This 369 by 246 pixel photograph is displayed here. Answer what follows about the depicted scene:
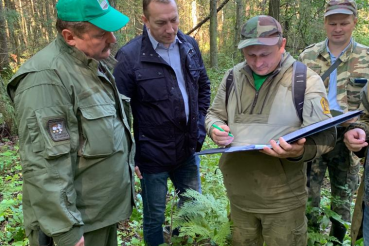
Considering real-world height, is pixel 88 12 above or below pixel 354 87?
above

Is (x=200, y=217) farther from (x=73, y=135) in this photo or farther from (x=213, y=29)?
(x=213, y=29)

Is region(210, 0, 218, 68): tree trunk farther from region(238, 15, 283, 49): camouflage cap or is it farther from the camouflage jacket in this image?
region(238, 15, 283, 49): camouflage cap

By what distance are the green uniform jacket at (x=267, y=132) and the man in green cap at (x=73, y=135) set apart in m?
0.79

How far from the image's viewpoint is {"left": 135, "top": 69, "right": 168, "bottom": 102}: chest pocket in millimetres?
2676

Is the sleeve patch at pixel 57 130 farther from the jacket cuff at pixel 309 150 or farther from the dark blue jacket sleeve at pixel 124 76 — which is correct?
the jacket cuff at pixel 309 150

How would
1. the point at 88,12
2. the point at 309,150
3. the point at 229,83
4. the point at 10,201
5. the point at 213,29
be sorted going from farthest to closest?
the point at 213,29 < the point at 10,201 < the point at 229,83 < the point at 309,150 < the point at 88,12

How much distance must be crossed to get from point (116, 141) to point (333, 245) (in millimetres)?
2624

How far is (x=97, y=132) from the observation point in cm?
182

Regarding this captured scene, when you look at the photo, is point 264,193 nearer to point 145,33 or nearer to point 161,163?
point 161,163

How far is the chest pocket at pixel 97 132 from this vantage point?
1.79 meters

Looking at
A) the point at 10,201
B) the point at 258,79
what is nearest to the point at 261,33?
the point at 258,79

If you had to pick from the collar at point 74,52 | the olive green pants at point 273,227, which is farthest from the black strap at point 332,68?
the collar at point 74,52

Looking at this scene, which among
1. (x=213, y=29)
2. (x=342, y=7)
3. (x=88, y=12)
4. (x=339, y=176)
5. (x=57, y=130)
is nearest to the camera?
(x=57, y=130)

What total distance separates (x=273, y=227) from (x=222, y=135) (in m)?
0.79
